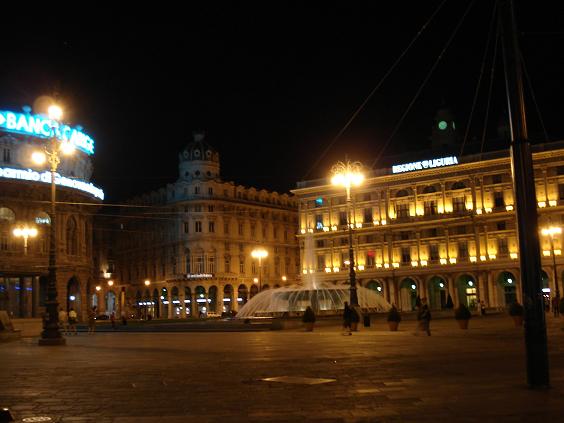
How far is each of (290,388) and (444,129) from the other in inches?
2949

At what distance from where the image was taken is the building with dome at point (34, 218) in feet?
197

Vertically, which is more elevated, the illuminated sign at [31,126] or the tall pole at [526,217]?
the illuminated sign at [31,126]

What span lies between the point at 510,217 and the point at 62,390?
2462 inches

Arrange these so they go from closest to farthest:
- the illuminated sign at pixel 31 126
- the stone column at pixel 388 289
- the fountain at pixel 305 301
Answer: the fountain at pixel 305 301 < the illuminated sign at pixel 31 126 < the stone column at pixel 388 289

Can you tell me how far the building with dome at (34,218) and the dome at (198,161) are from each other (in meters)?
18.0

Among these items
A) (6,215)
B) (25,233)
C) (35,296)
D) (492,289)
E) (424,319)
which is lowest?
(424,319)

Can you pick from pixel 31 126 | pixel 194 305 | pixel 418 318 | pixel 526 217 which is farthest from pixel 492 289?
pixel 526 217

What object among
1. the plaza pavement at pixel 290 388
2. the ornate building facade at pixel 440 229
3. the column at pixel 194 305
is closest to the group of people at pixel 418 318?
the plaza pavement at pixel 290 388

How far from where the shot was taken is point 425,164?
235ft

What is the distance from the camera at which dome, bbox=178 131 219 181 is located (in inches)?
3324

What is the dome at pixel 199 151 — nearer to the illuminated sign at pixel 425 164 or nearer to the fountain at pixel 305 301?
the illuminated sign at pixel 425 164

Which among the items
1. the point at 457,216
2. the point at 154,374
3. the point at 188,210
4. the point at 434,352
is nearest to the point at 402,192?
the point at 457,216

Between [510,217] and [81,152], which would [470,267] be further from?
[81,152]

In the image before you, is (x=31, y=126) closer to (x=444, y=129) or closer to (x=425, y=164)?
(x=425, y=164)
